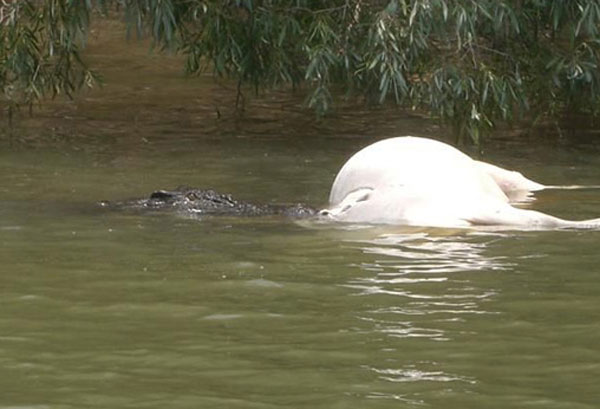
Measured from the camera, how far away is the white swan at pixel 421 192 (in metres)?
9.80

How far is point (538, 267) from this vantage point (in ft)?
27.8

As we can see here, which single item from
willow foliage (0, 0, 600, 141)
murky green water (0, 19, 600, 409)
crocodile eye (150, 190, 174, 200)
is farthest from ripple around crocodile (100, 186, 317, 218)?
willow foliage (0, 0, 600, 141)

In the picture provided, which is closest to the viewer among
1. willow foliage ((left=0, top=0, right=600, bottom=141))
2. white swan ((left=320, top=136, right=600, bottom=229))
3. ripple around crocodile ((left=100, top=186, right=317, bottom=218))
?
white swan ((left=320, top=136, right=600, bottom=229))

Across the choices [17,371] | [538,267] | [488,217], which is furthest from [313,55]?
[17,371]

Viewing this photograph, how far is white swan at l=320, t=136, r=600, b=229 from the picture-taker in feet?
32.2

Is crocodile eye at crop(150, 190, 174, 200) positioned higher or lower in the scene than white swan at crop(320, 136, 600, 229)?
lower

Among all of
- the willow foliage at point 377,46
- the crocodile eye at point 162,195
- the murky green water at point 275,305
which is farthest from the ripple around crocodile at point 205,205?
the willow foliage at point 377,46

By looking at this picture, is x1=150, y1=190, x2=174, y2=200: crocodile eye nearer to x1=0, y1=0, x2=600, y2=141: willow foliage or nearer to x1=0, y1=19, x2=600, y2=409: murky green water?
x1=0, y1=19, x2=600, y2=409: murky green water

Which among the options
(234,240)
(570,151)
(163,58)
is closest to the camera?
(234,240)

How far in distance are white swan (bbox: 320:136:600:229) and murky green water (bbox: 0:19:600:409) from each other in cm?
24

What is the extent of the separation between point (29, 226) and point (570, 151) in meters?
5.85

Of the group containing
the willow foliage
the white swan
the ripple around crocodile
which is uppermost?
the willow foliage

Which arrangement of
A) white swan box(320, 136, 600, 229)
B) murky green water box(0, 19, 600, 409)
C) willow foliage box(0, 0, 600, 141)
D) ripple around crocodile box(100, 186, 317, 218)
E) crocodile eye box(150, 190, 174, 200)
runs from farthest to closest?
willow foliage box(0, 0, 600, 141) < crocodile eye box(150, 190, 174, 200) < ripple around crocodile box(100, 186, 317, 218) < white swan box(320, 136, 600, 229) < murky green water box(0, 19, 600, 409)

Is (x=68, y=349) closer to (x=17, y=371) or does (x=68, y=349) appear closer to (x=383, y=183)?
(x=17, y=371)
